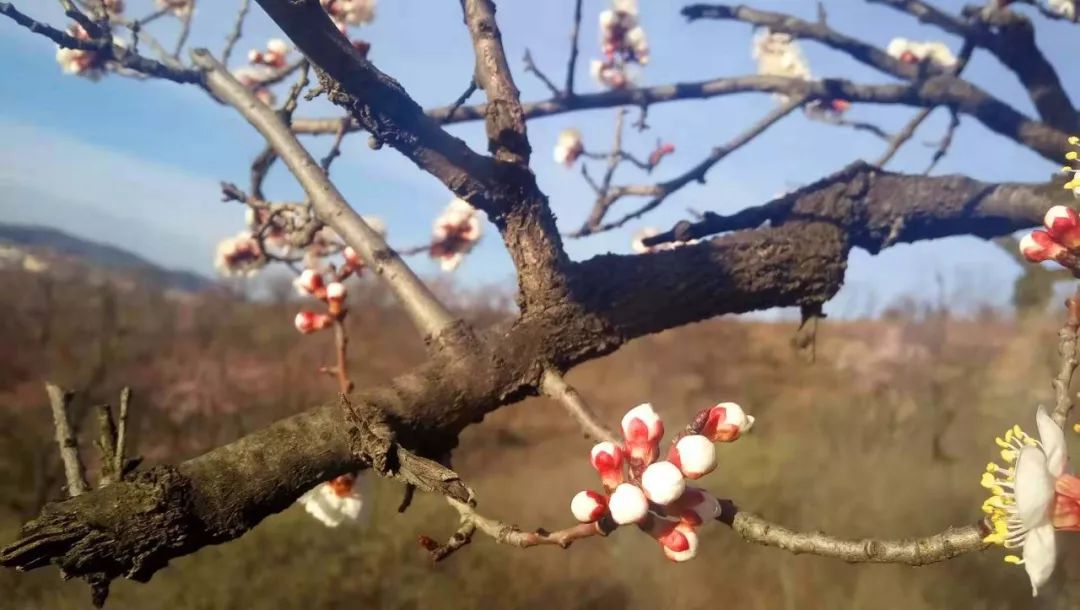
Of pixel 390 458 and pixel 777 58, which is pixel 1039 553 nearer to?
pixel 390 458

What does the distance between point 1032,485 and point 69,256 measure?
7.19 ft

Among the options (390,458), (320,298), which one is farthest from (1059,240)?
(320,298)

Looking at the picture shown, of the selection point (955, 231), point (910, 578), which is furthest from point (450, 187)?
point (910, 578)

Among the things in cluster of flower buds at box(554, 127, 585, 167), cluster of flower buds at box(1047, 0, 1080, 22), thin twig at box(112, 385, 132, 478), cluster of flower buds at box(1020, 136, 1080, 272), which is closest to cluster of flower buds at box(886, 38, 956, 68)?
cluster of flower buds at box(1047, 0, 1080, 22)

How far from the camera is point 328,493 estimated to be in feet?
2.66

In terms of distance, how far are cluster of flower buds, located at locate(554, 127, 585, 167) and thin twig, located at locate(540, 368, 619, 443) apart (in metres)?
1.38

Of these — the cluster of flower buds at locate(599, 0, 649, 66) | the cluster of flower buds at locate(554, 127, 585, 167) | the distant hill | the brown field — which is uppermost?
the distant hill

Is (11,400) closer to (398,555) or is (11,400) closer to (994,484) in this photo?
(398,555)

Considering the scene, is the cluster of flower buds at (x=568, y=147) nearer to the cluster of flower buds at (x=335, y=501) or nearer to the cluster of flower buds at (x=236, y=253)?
the cluster of flower buds at (x=236, y=253)

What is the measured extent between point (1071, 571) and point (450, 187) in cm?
185

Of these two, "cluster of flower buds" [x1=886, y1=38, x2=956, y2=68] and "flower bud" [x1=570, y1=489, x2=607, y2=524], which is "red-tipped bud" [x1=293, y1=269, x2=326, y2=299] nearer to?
"flower bud" [x1=570, y1=489, x2=607, y2=524]

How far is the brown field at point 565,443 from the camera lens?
179 centimetres

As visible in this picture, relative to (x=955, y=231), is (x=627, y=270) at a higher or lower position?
higher

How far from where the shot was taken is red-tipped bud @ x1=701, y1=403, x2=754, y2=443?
38cm
